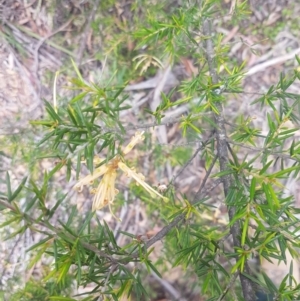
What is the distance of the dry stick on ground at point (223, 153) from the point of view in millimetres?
665

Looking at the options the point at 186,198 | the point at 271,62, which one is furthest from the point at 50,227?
the point at 271,62

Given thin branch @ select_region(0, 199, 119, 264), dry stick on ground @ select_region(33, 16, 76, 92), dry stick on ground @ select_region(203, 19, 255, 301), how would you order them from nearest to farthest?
thin branch @ select_region(0, 199, 119, 264), dry stick on ground @ select_region(203, 19, 255, 301), dry stick on ground @ select_region(33, 16, 76, 92)

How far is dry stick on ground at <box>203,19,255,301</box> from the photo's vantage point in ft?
2.18

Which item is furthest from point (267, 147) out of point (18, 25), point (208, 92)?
point (18, 25)

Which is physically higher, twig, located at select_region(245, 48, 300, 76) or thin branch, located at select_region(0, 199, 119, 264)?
twig, located at select_region(245, 48, 300, 76)

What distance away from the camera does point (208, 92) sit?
0.64m

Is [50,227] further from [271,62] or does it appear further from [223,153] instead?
[271,62]

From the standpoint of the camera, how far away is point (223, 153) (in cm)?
Answer: 71

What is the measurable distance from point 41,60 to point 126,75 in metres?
A: 0.34

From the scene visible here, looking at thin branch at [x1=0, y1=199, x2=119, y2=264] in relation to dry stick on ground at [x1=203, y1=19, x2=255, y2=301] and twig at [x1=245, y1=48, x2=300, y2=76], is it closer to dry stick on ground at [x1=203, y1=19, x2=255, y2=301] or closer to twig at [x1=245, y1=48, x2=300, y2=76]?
dry stick on ground at [x1=203, y1=19, x2=255, y2=301]

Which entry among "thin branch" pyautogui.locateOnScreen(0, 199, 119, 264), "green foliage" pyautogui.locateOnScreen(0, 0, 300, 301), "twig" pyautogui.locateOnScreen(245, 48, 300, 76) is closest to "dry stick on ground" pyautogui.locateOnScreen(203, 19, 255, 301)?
"green foliage" pyautogui.locateOnScreen(0, 0, 300, 301)

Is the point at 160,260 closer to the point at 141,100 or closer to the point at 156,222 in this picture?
the point at 156,222

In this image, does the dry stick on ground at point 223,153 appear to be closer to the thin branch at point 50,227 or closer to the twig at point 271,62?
the thin branch at point 50,227

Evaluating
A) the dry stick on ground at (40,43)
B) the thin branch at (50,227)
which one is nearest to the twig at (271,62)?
the dry stick on ground at (40,43)
